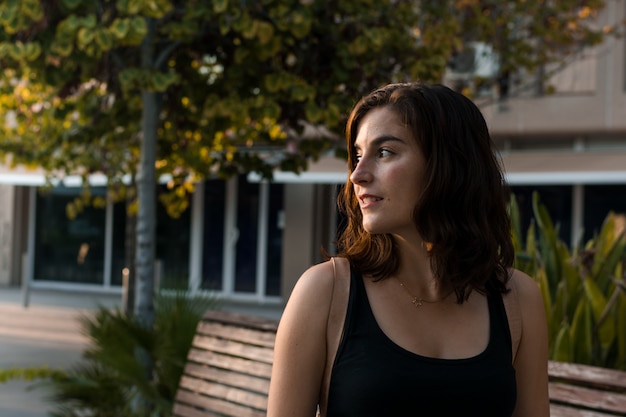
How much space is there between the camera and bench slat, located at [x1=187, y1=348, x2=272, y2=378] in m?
3.88

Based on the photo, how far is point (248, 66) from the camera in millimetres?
6414

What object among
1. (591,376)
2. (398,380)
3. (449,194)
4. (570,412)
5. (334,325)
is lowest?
(570,412)

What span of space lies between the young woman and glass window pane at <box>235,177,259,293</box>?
51.8 ft

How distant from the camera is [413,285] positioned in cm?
209

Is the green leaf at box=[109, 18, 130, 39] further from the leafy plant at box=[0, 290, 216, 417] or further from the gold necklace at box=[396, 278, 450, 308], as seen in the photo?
the gold necklace at box=[396, 278, 450, 308]

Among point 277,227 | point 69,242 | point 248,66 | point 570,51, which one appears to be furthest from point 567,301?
point 69,242

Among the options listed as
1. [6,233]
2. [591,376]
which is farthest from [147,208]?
[6,233]

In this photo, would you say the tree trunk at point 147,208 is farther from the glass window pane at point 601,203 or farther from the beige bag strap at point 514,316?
the glass window pane at point 601,203

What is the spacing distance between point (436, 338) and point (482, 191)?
0.34m

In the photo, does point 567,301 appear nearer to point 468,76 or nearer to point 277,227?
point 468,76

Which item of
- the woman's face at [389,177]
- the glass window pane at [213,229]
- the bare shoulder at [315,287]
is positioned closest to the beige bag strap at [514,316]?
the woman's face at [389,177]

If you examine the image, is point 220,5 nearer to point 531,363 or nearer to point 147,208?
point 147,208

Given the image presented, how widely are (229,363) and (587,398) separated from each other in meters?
1.79

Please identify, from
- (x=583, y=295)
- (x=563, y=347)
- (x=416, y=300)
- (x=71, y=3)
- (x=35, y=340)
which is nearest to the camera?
(x=416, y=300)
